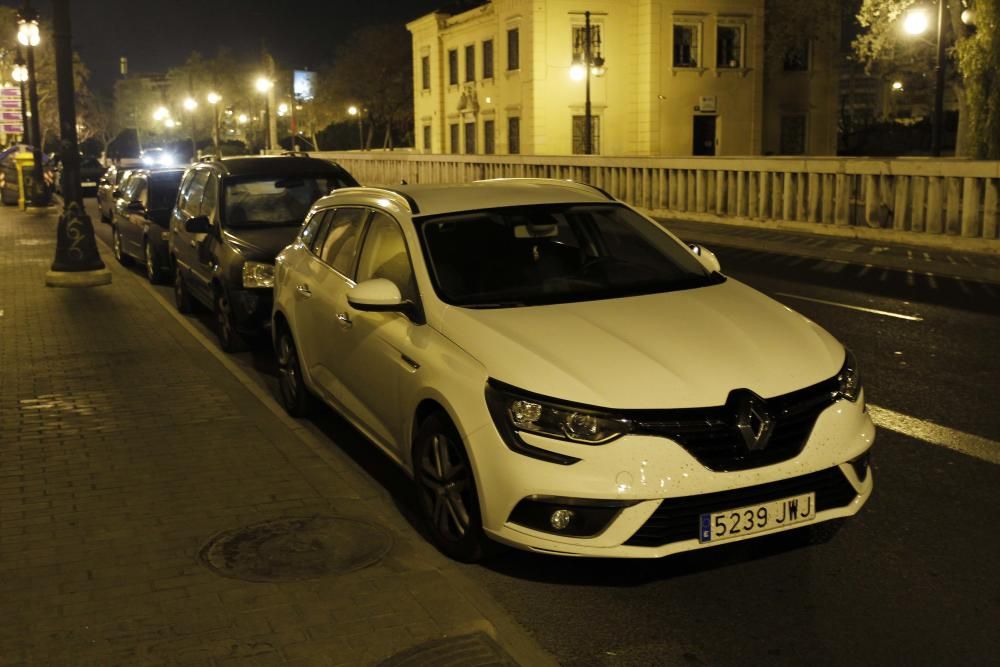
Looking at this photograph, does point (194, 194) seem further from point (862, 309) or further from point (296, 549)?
point (296, 549)

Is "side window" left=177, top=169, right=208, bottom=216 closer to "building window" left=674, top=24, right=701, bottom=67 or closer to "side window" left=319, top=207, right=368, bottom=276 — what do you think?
"side window" left=319, top=207, right=368, bottom=276

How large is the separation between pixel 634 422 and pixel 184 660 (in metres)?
1.92

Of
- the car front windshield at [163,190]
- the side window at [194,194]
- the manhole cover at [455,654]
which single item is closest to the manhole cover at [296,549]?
the manhole cover at [455,654]

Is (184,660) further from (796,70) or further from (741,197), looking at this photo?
(796,70)

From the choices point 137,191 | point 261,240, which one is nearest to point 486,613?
point 261,240

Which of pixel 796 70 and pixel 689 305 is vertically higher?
pixel 796 70

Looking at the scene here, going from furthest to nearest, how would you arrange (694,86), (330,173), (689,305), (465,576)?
(694,86) < (330,173) < (689,305) < (465,576)

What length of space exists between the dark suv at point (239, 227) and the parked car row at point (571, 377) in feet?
10.8

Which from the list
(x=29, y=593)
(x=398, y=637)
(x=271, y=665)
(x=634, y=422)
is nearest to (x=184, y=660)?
(x=271, y=665)

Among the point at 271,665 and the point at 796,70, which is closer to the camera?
the point at 271,665

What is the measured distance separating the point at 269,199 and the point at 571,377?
7727mm

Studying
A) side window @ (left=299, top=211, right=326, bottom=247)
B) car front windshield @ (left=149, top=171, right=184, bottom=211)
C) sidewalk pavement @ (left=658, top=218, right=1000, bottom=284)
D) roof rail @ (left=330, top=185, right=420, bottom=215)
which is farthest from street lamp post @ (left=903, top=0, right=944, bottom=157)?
roof rail @ (left=330, top=185, right=420, bottom=215)

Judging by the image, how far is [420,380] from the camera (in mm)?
5566

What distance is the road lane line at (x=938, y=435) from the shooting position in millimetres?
7000
